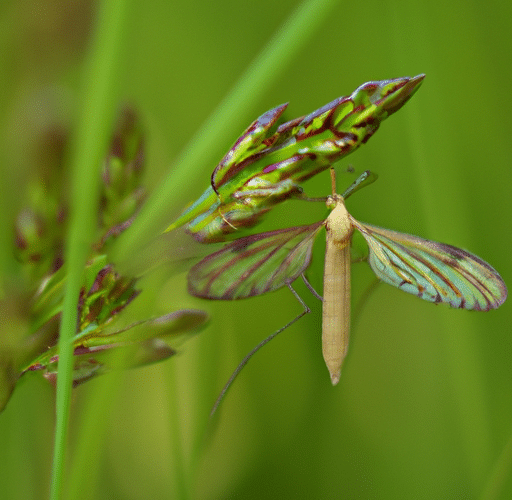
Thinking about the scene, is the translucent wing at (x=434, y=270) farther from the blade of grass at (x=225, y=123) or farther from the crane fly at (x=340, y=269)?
the blade of grass at (x=225, y=123)

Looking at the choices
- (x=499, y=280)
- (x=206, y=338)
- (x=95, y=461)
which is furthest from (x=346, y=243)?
(x=95, y=461)

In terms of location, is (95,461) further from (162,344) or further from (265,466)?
(265,466)

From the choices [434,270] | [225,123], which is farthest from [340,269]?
[225,123]

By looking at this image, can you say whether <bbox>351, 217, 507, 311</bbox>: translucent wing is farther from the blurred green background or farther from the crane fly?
the blurred green background

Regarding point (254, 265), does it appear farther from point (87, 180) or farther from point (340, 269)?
point (87, 180)

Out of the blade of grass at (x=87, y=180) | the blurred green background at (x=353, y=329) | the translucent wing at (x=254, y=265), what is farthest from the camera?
the blurred green background at (x=353, y=329)

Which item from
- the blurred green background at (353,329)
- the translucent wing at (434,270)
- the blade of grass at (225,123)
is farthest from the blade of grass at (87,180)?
the translucent wing at (434,270)
